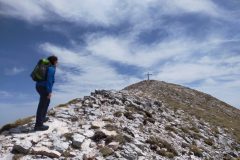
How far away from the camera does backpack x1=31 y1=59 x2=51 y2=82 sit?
16453 mm

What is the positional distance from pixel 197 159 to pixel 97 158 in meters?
8.08

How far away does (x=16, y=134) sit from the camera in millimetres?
16734

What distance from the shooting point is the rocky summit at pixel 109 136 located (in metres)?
15.4

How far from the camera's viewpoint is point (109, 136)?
57.1 feet

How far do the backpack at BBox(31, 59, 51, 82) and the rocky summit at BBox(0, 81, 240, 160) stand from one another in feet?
9.29

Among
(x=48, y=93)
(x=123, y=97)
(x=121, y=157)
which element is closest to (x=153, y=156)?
(x=121, y=157)

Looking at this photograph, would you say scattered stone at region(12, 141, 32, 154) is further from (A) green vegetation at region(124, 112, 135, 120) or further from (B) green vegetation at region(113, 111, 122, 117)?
(A) green vegetation at region(124, 112, 135, 120)

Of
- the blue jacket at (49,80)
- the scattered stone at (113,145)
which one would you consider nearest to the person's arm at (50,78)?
the blue jacket at (49,80)

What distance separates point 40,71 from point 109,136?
4.93 m

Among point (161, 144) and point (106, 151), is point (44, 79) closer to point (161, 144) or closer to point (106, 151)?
point (106, 151)

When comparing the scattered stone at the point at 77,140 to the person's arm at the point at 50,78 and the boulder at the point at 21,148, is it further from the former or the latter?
the person's arm at the point at 50,78

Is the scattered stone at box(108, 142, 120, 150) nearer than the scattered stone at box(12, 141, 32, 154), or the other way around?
the scattered stone at box(12, 141, 32, 154)

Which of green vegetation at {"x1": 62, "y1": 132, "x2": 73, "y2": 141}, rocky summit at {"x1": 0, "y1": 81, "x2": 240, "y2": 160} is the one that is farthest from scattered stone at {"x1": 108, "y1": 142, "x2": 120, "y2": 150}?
green vegetation at {"x1": 62, "y1": 132, "x2": 73, "y2": 141}

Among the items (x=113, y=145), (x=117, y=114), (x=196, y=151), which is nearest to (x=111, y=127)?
(x=113, y=145)
